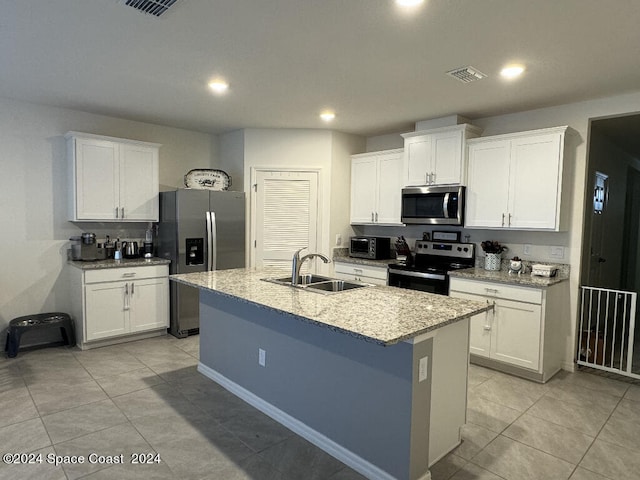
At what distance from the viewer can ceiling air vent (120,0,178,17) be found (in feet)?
6.91

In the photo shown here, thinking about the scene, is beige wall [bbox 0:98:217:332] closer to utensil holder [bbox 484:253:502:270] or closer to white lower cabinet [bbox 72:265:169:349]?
white lower cabinet [bbox 72:265:169:349]

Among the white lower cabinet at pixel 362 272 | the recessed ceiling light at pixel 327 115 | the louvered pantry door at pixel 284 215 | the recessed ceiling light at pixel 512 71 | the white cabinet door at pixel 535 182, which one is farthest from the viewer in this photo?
the louvered pantry door at pixel 284 215

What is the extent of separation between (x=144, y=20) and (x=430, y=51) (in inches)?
69.9

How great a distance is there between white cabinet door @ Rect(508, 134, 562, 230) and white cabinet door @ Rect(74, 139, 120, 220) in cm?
410

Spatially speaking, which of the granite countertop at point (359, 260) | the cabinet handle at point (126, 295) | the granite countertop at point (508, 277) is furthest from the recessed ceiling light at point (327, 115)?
the cabinet handle at point (126, 295)

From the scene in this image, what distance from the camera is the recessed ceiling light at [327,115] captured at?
4.20m

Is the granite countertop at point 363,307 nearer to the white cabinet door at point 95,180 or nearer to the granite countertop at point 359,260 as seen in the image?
the granite countertop at point 359,260

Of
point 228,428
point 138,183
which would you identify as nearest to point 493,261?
point 228,428

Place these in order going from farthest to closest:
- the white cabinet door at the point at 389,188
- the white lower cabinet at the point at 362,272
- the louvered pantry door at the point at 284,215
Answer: the louvered pantry door at the point at 284,215 < the white cabinet door at the point at 389,188 < the white lower cabinet at the point at 362,272

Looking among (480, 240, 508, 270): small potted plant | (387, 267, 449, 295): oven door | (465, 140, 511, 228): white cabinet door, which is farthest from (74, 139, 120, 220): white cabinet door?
(480, 240, 508, 270): small potted plant

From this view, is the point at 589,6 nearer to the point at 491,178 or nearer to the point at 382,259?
the point at 491,178

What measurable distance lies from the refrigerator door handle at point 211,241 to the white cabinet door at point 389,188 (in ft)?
6.50

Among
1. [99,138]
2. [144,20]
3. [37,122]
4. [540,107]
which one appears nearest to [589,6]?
[540,107]

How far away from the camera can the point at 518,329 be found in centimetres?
349
